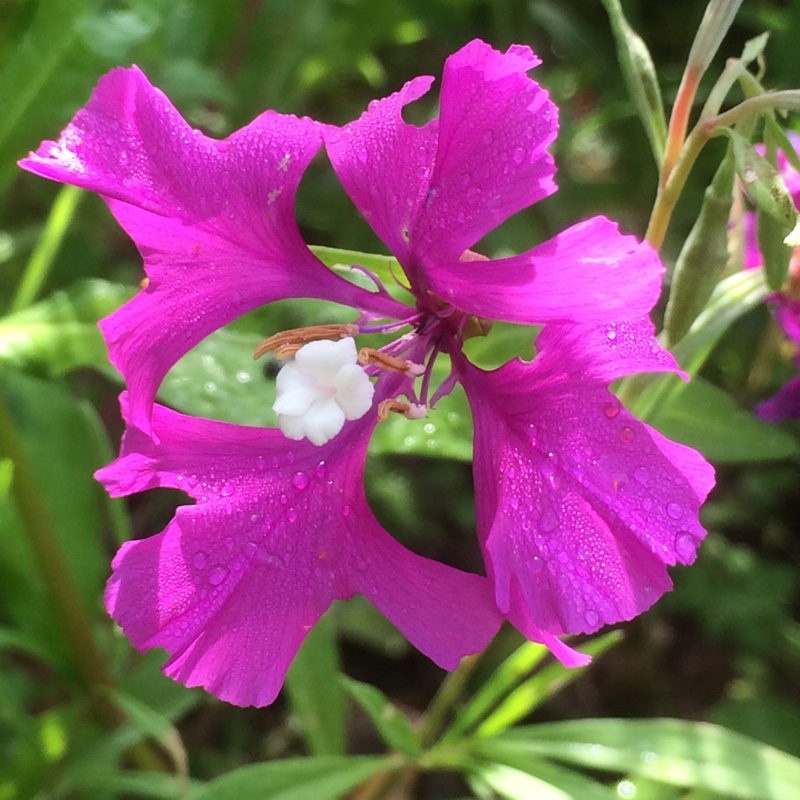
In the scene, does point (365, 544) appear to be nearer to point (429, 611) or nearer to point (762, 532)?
point (429, 611)

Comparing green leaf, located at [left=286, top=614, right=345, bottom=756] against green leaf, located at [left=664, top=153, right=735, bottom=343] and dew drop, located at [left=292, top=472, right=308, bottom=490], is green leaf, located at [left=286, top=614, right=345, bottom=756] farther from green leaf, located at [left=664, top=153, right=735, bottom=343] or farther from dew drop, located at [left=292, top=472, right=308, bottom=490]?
green leaf, located at [left=664, top=153, right=735, bottom=343]

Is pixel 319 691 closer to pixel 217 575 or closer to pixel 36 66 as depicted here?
pixel 217 575

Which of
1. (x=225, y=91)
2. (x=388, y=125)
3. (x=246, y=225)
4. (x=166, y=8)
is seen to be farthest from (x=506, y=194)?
(x=225, y=91)

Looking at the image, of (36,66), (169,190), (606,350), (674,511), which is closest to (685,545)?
(674,511)

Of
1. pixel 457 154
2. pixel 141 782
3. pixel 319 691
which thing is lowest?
pixel 319 691

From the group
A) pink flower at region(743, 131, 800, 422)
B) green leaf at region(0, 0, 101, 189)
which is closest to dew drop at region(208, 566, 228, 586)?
pink flower at region(743, 131, 800, 422)
